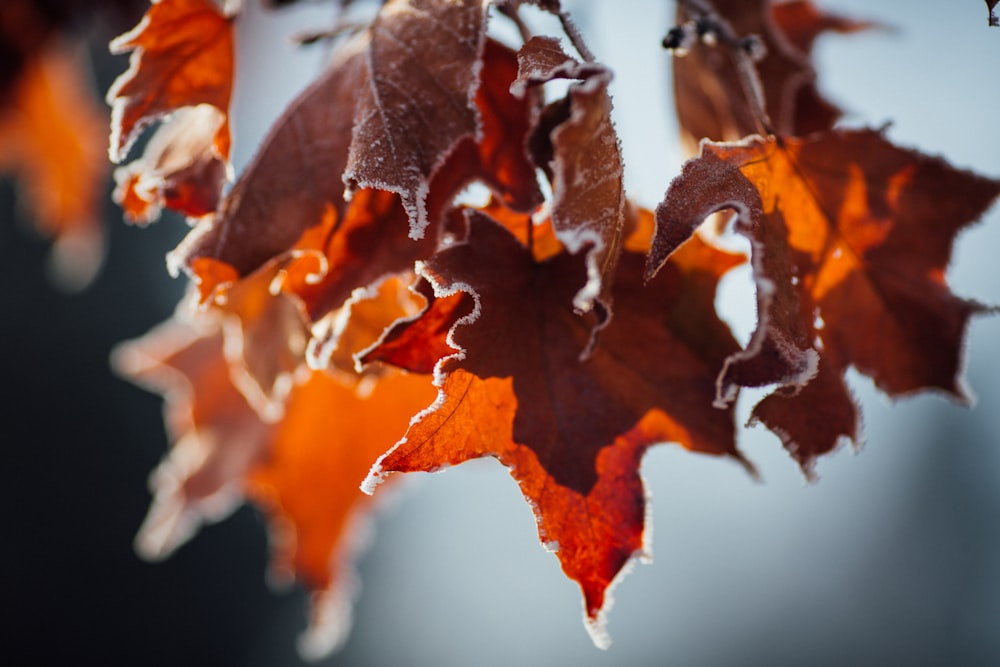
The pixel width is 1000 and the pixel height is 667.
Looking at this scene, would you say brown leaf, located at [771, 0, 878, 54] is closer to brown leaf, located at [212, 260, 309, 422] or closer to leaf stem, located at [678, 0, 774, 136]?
leaf stem, located at [678, 0, 774, 136]

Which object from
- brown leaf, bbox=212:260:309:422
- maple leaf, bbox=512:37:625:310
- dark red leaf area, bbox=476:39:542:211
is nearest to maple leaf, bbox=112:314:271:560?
brown leaf, bbox=212:260:309:422

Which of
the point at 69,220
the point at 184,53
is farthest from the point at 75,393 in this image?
the point at 184,53

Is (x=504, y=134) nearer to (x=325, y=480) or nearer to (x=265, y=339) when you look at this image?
(x=265, y=339)

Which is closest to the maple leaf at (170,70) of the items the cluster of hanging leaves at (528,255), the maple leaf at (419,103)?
the cluster of hanging leaves at (528,255)

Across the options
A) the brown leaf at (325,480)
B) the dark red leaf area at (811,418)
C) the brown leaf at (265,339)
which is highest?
the dark red leaf area at (811,418)

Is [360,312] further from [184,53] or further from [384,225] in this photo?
[184,53]

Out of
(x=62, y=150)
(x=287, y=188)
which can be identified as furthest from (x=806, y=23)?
(x=62, y=150)

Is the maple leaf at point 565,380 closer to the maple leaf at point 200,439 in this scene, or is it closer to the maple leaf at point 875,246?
the maple leaf at point 875,246
